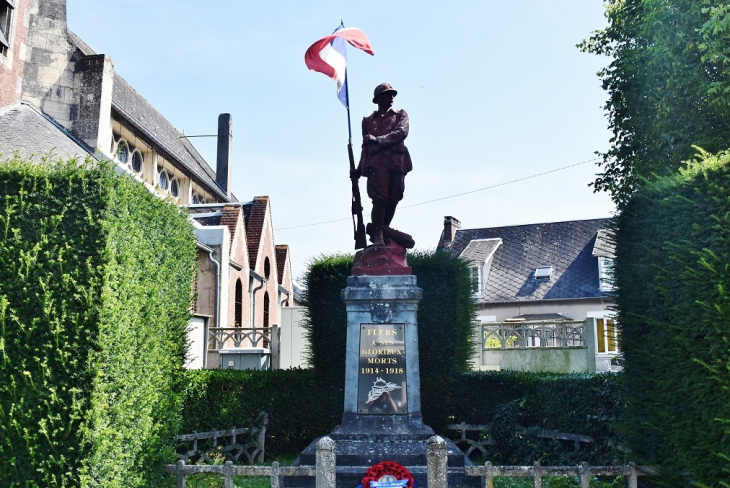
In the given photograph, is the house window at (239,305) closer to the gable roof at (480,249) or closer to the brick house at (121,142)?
the brick house at (121,142)

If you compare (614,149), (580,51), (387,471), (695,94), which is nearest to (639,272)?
(387,471)

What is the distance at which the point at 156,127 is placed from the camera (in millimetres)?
31172

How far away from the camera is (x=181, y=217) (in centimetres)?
885

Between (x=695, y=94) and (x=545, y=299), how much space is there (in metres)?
15.8

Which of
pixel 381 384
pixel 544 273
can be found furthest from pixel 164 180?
pixel 381 384

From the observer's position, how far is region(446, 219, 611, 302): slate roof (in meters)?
29.0

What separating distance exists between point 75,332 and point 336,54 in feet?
20.3

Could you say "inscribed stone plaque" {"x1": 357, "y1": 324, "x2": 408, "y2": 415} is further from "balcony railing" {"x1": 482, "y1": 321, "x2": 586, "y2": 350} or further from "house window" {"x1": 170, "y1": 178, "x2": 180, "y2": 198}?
"house window" {"x1": 170, "y1": 178, "x2": 180, "y2": 198}

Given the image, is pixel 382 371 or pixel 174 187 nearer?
pixel 382 371

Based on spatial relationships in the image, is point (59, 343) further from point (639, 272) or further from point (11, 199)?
point (639, 272)

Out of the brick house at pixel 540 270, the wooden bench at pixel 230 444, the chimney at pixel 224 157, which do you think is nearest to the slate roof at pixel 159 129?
the chimney at pixel 224 157

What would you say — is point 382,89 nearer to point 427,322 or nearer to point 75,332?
point 427,322

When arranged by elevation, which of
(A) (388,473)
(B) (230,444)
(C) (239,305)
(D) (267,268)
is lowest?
(B) (230,444)

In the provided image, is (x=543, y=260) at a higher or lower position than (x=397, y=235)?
higher
